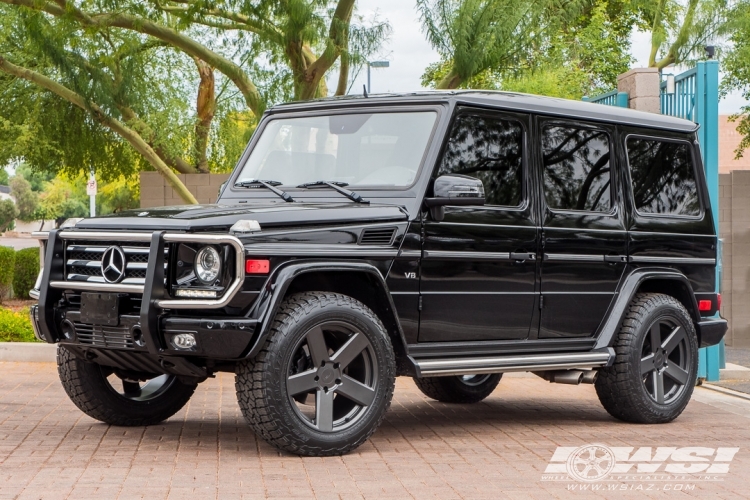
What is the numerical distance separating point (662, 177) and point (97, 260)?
175 inches

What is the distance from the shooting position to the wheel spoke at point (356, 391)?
6.82m

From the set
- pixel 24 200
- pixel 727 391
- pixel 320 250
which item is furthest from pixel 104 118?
pixel 24 200

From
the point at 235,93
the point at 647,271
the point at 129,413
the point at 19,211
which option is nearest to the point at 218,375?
the point at 129,413

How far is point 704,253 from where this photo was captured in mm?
9250

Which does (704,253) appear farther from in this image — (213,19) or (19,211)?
(19,211)

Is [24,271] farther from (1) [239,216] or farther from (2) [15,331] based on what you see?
(1) [239,216]

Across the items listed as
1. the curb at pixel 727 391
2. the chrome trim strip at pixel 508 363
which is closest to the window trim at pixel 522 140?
the chrome trim strip at pixel 508 363

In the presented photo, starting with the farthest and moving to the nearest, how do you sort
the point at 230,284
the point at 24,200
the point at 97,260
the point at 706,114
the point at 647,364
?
the point at 24,200 → the point at 706,114 → the point at 647,364 → the point at 97,260 → the point at 230,284

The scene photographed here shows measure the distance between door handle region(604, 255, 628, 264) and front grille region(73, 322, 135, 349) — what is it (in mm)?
3532

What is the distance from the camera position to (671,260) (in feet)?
29.3

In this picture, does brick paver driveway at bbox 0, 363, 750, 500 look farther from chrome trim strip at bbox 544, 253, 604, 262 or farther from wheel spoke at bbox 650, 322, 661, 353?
chrome trim strip at bbox 544, 253, 604, 262

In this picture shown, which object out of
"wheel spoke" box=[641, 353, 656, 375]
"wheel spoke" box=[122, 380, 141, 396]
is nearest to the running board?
"wheel spoke" box=[641, 353, 656, 375]

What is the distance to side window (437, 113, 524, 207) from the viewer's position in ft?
25.1

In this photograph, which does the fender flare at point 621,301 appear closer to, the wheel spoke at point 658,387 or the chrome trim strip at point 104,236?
the wheel spoke at point 658,387
